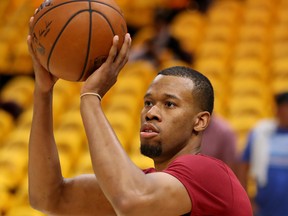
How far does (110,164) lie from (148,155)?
0.88 ft

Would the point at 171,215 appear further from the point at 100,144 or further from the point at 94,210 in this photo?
the point at 94,210

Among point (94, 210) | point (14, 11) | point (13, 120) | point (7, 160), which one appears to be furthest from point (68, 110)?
point (94, 210)

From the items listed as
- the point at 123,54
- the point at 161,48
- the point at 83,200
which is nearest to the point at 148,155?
the point at 123,54

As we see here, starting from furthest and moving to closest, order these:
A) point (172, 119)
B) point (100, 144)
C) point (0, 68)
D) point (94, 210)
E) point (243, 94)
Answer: point (0, 68), point (243, 94), point (94, 210), point (172, 119), point (100, 144)

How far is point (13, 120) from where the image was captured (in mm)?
7418

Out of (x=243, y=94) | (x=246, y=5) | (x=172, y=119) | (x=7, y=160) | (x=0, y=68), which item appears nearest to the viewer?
(x=172, y=119)

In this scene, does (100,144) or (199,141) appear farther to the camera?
(199,141)

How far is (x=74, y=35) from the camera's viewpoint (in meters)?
2.49

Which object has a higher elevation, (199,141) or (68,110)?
(199,141)

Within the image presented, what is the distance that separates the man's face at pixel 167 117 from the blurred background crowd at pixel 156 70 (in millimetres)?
2827

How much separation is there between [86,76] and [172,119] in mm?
325

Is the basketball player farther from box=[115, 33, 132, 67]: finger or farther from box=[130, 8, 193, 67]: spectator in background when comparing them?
box=[130, 8, 193, 67]: spectator in background

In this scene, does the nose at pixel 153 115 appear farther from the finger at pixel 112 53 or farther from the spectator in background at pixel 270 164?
the spectator in background at pixel 270 164

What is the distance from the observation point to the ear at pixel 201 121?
8.52 ft
